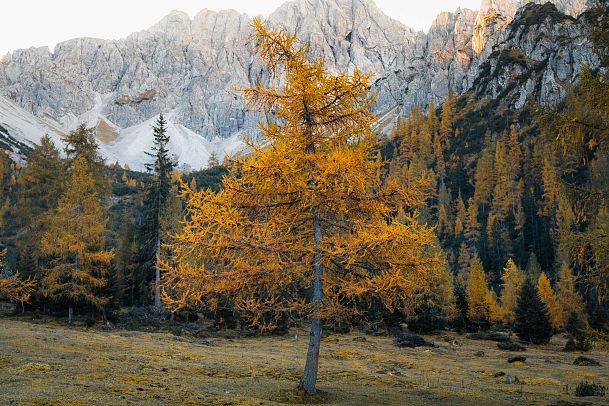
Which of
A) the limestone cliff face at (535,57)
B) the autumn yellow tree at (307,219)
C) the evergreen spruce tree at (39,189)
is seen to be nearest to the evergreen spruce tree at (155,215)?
the evergreen spruce tree at (39,189)

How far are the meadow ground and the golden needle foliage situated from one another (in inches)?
97.4

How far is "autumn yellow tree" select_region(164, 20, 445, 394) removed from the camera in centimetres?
1094

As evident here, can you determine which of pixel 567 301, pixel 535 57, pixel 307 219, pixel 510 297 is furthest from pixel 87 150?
pixel 535 57

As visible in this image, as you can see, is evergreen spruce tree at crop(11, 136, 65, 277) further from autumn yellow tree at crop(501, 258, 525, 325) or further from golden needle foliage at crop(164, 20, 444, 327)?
autumn yellow tree at crop(501, 258, 525, 325)

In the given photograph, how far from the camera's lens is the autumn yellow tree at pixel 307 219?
35.9ft

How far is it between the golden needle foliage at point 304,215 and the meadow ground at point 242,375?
2.47 meters

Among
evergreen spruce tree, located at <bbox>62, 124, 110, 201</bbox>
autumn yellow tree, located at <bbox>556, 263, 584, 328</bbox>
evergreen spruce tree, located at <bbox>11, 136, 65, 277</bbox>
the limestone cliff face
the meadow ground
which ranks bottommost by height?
the meadow ground

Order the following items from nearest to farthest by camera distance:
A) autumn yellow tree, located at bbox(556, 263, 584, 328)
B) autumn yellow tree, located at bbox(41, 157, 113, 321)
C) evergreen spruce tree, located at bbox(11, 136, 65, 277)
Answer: autumn yellow tree, located at bbox(41, 157, 113, 321) < evergreen spruce tree, located at bbox(11, 136, 65, 277) < autumn yellow tree, located at bbox(556, 263, 584, 328)

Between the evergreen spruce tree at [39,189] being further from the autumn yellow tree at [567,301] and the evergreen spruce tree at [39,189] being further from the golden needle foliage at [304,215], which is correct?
the autumn yellow tree at [567,301]

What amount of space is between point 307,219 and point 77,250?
2479 centimetres

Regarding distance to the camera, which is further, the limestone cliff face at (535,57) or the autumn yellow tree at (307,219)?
the limestone cliff face at (535,57)

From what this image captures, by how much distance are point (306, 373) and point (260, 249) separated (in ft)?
12.4

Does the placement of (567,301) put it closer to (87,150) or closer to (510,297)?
(510,297)

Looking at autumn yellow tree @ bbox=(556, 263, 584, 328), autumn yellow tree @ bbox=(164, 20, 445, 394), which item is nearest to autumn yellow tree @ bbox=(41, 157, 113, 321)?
autumn yellow tree @ bbox=(164, 20, 445, 394)
